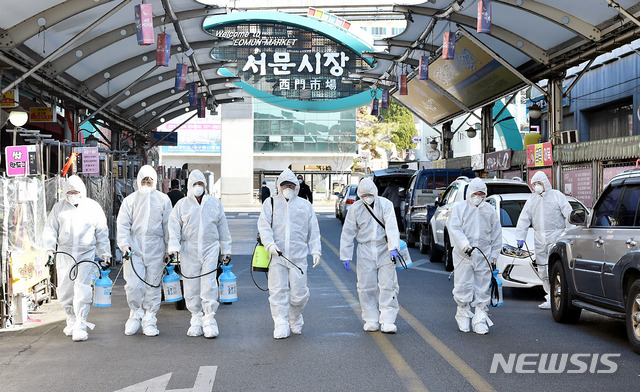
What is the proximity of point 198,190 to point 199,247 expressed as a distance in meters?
0.65

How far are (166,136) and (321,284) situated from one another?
22.5 metres

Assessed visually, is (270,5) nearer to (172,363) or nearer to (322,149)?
(322,149)

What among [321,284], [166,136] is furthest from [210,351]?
[166,136]

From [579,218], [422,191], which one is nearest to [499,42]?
[422,191]

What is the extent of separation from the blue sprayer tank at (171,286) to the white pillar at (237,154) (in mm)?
48777

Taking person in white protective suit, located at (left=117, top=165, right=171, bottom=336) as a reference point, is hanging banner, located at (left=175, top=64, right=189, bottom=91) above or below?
above

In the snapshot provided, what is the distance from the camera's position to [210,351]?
7.89 metres

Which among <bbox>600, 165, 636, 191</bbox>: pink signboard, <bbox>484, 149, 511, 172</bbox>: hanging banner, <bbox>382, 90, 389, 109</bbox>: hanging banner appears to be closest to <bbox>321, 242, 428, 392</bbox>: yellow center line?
<bbox>600, 165, 636, 191</bbox>: pink signboard

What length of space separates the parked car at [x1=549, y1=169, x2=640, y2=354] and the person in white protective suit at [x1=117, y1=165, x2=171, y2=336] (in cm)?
481

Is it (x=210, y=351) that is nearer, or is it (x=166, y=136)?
(x=210, y=351)

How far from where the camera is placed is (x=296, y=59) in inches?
2296

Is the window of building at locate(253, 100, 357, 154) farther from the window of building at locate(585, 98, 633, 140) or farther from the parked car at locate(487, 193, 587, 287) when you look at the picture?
the parked car at locate(487, 193, 587, 287)

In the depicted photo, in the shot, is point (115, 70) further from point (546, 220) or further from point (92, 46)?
point (546, 220)

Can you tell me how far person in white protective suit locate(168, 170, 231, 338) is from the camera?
8641 mm
